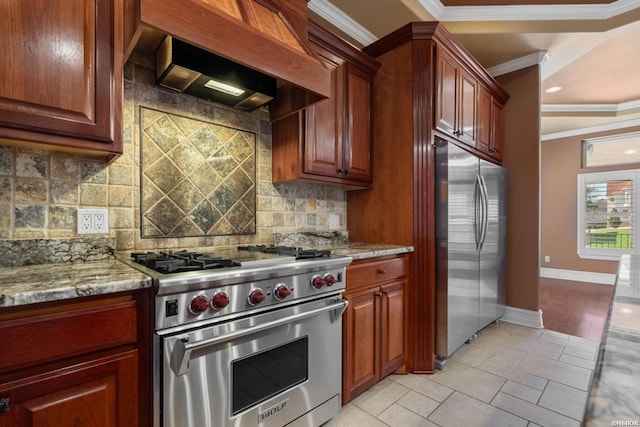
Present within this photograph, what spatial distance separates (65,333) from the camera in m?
0.90

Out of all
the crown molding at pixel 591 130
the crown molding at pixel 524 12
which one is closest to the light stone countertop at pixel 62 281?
the crown molding at pixel 524 12

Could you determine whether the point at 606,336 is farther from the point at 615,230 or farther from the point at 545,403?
the point at 615,230

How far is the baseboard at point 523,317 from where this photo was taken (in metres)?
3.12

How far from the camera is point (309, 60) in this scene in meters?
1.58

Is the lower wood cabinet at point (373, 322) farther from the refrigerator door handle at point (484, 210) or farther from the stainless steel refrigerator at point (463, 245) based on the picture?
the refrigerator door handle at point (484, 210)

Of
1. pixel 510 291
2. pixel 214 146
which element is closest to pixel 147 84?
pixel 214 146

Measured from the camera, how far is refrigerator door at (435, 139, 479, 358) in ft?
7.25

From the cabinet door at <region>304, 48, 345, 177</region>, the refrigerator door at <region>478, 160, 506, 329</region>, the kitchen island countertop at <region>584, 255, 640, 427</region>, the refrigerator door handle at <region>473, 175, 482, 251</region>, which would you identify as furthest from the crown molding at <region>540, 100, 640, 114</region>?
the kitchen island countertop at <region>584, 255, 640, 427</region>

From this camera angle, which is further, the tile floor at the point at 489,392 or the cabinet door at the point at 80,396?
the tile floor at the point at 489,392

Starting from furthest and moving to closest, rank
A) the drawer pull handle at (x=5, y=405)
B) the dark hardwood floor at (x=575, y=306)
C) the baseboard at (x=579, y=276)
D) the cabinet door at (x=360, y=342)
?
the baseboard at (x=579, y=276)
the dark hardwood floor at (x=575, y=306)
the cabinet door at (x=360, y=342)
the drawer pull handle at (x=5, y=405)

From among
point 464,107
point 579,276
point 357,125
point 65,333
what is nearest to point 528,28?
point 464,107

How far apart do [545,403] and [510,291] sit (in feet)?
5.40

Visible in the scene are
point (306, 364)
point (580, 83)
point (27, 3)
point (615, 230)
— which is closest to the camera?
point (27, 3)

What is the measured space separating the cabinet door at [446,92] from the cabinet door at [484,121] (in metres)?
0.54
